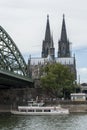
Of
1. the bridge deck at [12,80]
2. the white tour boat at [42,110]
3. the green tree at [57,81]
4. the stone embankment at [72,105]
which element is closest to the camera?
the bridge deck at [12,80]

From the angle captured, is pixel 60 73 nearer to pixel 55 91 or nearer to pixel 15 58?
pixel 55 91

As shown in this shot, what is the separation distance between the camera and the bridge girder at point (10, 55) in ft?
381

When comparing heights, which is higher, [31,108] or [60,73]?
A: [60,73]

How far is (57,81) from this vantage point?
135 metres

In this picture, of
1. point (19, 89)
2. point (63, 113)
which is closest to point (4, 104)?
point (19, 89)

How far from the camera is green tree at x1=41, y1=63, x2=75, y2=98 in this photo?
439 ft

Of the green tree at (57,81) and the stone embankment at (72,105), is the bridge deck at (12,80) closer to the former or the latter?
the green tree at (57,81)

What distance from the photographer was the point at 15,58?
4995 inches

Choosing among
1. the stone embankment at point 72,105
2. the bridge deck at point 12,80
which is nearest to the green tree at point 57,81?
the bridge deck at point 12,80

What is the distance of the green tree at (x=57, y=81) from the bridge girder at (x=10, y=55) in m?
6.91

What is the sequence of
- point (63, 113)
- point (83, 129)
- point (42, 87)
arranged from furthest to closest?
point (42, 87)
point (63, 113)
point (83, 129)

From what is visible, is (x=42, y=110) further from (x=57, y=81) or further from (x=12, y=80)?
(x=57, y=81)

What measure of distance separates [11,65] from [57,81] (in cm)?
1717

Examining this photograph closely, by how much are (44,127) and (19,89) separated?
60.7 meters
